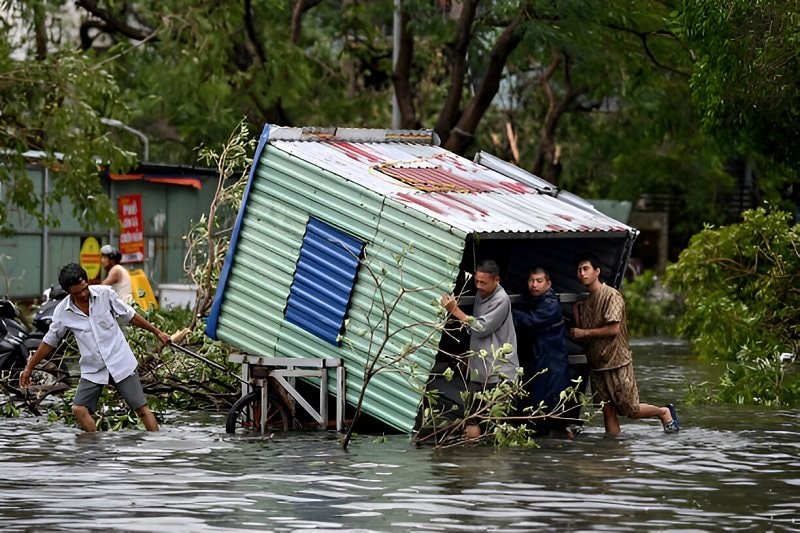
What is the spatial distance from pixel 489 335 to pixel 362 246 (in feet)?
4.17

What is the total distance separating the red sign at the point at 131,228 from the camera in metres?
30.5

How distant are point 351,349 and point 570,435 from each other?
2085mm

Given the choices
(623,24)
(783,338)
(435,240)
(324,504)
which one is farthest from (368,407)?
(623,24)

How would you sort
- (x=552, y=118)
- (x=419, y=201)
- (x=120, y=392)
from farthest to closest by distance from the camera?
1. (x=552, y=118)
2. (x=120, y=392)
3. (x=419, y=201)

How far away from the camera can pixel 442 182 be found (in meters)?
16.0

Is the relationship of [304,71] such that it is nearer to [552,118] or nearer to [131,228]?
[131,228]

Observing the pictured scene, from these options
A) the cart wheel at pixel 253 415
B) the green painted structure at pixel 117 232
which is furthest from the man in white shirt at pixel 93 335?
the green painted structure at pixel 117 232

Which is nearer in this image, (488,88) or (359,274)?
(359,274)

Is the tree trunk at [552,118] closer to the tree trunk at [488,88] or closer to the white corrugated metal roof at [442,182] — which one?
the tree trunk at [488,88]

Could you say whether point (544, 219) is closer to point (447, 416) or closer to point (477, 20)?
point (447, 416)

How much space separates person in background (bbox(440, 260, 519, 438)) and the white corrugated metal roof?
0.47 metres

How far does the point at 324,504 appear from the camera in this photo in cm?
1127

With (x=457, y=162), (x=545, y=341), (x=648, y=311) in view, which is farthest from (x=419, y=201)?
(x=648, y=311)

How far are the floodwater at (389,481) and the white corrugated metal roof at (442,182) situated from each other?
5.99 feet
